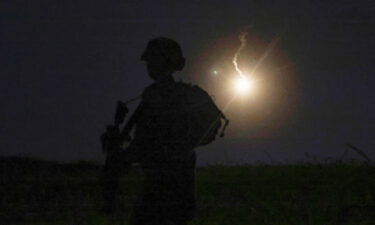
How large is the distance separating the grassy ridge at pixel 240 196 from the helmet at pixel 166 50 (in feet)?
15.9

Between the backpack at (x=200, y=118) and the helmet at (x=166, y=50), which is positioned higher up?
the helmet at (x=166, y=50)

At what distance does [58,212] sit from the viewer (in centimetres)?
1184

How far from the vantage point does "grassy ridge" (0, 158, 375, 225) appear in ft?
34.2

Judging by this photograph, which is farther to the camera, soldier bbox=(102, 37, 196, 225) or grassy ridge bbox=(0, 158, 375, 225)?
grassy ridge bbox=(0, 158, 375, 225)

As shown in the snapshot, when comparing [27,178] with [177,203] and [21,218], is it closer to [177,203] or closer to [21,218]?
[21,218]

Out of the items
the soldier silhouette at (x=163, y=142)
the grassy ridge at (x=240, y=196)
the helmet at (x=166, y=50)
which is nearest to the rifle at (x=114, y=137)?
the soldier silhouette at (x=163, y=142)

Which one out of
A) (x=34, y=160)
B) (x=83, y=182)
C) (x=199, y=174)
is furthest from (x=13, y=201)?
(x=34, y=160)

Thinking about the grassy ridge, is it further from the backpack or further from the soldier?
the backpack

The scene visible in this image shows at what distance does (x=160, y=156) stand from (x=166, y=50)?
26.9 inches

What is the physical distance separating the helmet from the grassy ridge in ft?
15.9

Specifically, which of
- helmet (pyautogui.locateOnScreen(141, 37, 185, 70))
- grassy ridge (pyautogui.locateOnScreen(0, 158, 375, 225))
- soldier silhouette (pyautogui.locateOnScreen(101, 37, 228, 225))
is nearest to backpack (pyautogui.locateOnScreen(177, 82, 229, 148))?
soldier silhouette (pyautogui.locateOnScreen(101, 37, 228, 225))

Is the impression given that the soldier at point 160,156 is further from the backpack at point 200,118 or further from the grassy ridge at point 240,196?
the grassy ridge at point 240,196

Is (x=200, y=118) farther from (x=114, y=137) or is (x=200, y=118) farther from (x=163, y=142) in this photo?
(x=114, y=137)

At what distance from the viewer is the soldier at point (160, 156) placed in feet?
13.0
